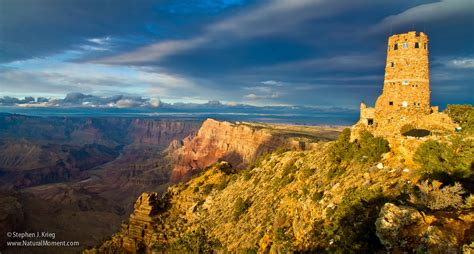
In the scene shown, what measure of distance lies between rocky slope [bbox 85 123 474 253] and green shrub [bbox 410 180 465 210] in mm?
46

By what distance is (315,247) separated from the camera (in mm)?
17984

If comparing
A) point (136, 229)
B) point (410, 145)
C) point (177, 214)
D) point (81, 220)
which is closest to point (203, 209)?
point (177, 214)

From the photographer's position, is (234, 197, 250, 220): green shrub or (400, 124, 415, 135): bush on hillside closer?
(400, 124, 415, 135): bush on hillside

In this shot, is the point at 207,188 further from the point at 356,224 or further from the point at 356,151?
the point at 356,224

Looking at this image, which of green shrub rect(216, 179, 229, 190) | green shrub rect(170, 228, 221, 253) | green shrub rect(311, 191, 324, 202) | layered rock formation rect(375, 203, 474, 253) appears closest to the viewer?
layered rock formation rect(375, 203, 474, 253)

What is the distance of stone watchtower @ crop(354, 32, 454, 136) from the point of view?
1010 inches

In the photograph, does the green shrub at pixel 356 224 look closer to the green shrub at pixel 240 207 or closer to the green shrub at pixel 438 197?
the green shrub at pixel 438 197

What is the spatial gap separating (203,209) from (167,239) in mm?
5601

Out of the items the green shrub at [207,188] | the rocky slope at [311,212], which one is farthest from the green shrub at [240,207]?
the green shrub at [207,188]

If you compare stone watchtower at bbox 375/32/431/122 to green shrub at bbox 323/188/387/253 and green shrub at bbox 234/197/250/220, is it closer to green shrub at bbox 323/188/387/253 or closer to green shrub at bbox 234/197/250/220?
green shrub at bbox 323/188/387/253

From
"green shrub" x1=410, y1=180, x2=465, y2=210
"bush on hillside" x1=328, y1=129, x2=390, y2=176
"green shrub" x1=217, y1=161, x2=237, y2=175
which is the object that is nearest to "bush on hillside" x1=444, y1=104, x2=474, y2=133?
"bush on hillside" x1=328, y1=129, x2=390, y2=176

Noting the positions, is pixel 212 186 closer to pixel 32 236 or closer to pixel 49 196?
pixel 32 236

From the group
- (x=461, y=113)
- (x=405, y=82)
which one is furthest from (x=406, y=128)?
(x=461, y=113)

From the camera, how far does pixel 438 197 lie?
14.7m
